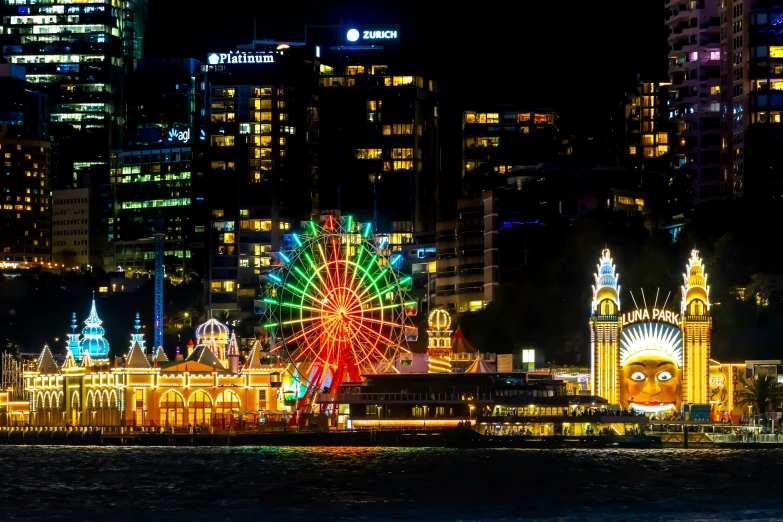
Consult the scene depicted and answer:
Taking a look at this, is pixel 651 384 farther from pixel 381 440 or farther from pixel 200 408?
pixel 200 408

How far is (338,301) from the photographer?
180 m

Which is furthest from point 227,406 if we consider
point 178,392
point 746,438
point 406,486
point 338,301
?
point 746,438

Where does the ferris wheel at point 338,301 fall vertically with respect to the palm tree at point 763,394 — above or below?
above

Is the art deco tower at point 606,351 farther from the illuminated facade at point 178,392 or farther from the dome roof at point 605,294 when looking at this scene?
the illuminated facade at point 178,392

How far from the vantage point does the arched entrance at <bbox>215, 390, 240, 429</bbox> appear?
194 meters

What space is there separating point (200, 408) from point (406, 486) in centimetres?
4988

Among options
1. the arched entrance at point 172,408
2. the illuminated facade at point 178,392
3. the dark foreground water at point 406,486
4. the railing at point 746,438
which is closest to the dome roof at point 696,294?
the railing at point 746,438

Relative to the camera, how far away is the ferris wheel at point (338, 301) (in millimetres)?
180375

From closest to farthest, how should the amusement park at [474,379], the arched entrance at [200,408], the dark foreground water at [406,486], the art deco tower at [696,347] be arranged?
1. the dark foreground water at [406,486]
2. the amusement park at [474,379]
3. the art deco tower at [696,347]
4. the arched entrance at [200,408]

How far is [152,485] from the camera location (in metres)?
153

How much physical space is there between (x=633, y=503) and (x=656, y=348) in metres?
44.1

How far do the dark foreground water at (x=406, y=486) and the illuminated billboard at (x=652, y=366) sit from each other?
17.4ft

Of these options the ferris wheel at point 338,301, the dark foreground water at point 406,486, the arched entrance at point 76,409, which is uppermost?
the ferris wheel at point 338,301

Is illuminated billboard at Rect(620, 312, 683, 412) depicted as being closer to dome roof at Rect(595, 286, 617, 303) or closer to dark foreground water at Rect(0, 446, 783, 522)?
dome roof at Rect(595, 286, 617, 303)
